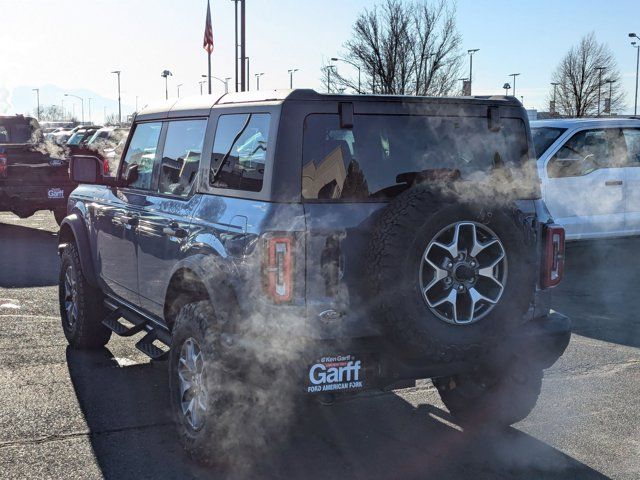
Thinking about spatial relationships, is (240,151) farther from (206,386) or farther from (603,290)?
(603,290)

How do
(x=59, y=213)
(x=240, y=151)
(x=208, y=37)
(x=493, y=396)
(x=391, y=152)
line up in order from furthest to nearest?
(x=208, y=37) < (x=59, y=213) < (x=493, y=396) < (x=240, y=151) < (x=391, y=152)

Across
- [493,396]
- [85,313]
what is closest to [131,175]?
[85,313]

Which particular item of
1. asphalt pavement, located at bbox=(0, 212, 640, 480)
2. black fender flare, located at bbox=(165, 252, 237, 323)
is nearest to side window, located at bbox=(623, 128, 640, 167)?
asphalt pavement, located at bbox=(0, 212, 640, 480)

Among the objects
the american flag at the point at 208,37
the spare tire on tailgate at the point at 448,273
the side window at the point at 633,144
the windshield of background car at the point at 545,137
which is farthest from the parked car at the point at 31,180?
the american flag at the point at 208,37

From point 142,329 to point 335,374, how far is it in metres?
2.01

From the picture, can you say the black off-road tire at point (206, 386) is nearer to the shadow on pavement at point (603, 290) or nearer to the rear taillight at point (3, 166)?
the shadow on pavement at point (603, 290)

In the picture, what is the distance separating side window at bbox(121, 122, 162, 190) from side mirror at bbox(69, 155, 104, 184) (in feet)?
0.69

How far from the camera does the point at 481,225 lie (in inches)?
143

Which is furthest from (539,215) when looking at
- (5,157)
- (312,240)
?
(5,157)

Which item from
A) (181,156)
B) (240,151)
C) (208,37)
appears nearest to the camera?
(240,151)

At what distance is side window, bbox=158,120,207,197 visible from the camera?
14.6 feet

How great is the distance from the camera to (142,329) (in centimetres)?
516

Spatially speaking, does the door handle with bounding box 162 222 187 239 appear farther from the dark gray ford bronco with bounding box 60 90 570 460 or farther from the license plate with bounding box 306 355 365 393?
the license plate with bounding box 306 355 365 393

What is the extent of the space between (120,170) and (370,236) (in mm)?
2691
